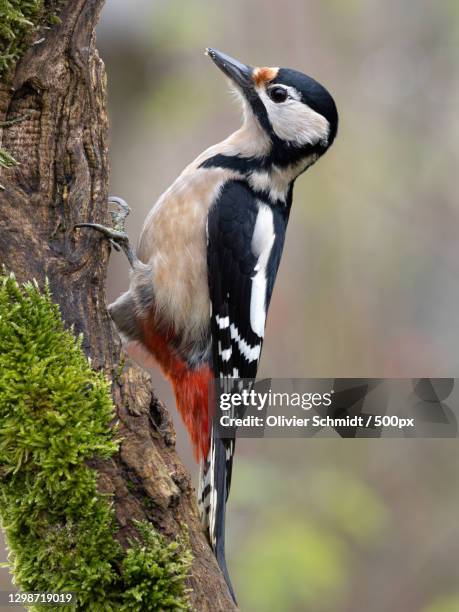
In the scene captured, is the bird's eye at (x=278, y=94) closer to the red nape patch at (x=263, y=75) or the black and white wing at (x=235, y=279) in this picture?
the red nape patch at (x=263, y=75)

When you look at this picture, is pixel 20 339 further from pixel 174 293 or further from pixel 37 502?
pixel 174 293

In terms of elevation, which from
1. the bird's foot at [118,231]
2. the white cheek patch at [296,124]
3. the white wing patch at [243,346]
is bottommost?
the white wing patch at [243,346]

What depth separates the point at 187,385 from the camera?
3.59 m

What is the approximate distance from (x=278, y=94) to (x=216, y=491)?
1963 millimetres

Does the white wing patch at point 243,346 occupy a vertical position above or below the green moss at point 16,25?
below

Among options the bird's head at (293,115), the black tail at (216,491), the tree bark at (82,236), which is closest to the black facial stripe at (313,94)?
the bird's head at (293,115)

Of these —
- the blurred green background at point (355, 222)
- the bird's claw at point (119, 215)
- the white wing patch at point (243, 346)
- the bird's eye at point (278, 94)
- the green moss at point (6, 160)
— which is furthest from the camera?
the blurred green background at point (355, 222)

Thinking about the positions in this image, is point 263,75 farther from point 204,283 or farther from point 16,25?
point 16,25

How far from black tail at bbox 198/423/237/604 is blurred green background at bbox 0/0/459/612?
173 centimetres

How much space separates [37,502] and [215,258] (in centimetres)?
165

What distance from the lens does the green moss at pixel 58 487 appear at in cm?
216

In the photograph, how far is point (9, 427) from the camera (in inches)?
84.7

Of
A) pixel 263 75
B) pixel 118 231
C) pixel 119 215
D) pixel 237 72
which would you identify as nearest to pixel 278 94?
pixel 263 75

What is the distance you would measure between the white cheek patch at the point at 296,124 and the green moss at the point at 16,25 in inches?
61.0
